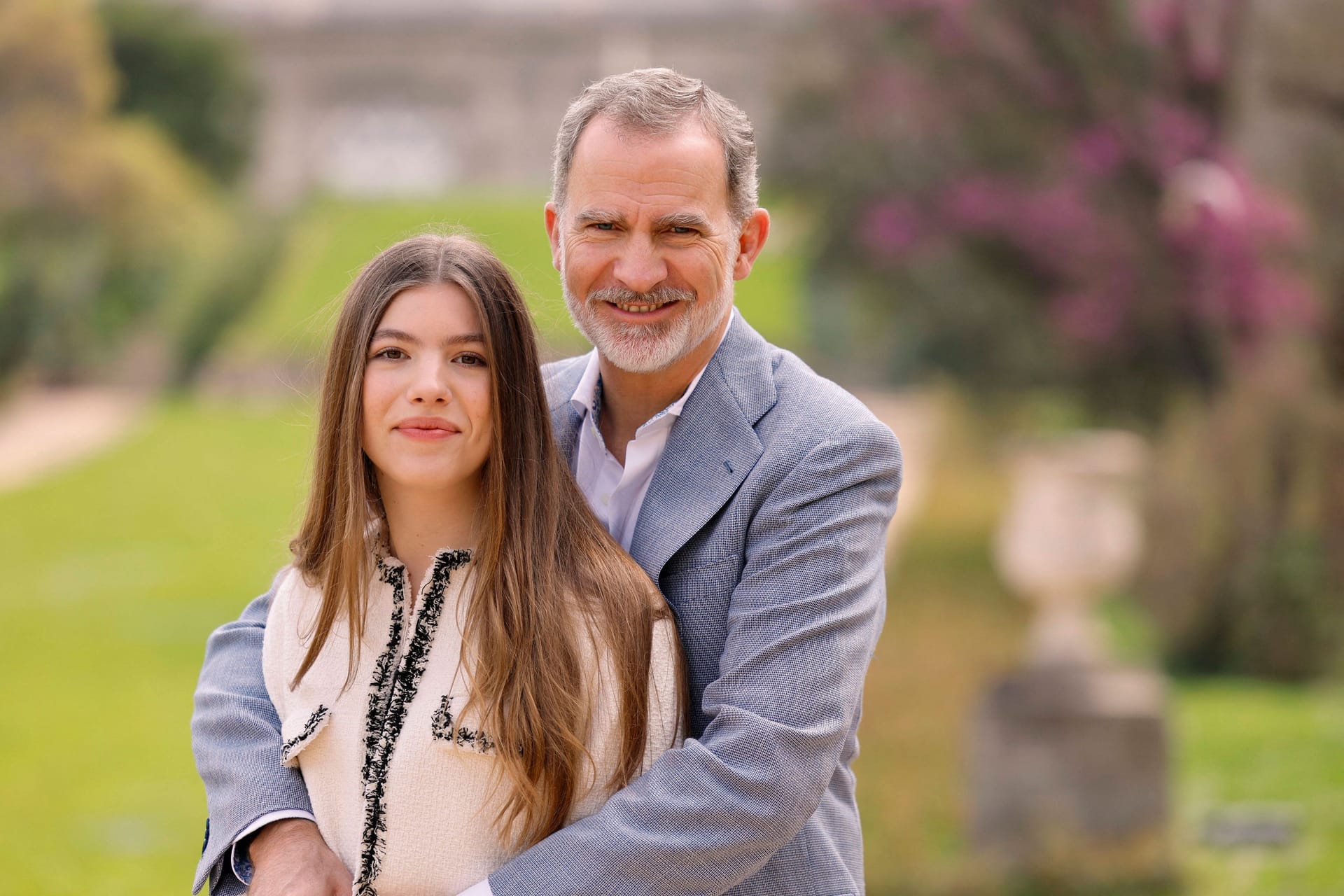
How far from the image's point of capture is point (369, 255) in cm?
1121

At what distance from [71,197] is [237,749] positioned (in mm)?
6694

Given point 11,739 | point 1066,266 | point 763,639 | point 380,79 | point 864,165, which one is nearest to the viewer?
point 763,639

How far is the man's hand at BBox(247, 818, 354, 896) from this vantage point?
186 centimetres

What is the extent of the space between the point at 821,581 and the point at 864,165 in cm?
854

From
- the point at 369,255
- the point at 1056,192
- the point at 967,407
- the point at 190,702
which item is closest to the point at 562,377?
the point at 190,702

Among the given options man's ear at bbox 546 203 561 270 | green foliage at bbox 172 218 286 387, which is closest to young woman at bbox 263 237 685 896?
man's ear at bbox 546 203 561 270

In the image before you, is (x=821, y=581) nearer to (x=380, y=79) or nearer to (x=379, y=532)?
(x=379, y=532)

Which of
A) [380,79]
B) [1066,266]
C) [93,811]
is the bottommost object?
[93,811]

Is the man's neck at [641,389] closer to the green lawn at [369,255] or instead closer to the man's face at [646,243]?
the man's face at [646,243]

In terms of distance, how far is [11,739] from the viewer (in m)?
7.20

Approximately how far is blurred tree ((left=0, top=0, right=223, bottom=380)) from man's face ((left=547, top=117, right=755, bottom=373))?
616 centimetres

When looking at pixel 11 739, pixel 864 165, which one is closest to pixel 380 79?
pixel 864 165

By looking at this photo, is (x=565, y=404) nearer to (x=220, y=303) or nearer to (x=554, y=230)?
(x=554, y=230)

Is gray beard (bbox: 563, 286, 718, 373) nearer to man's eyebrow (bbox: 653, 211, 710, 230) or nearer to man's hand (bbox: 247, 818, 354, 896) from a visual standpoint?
man's eyebrow (bbox: 653, 211, 710, 230)
